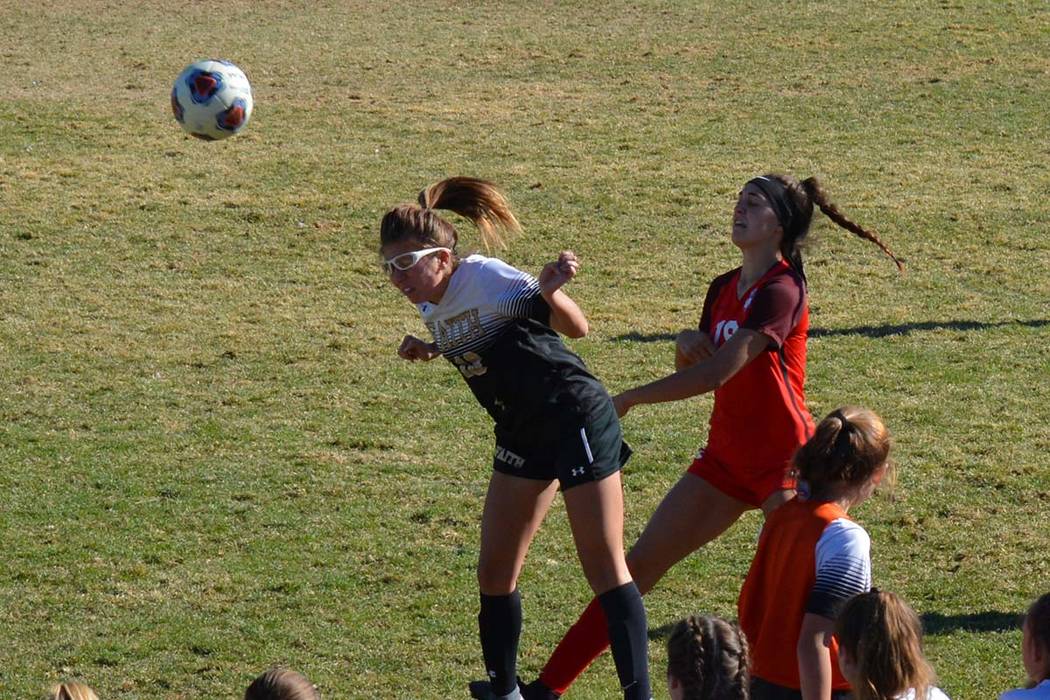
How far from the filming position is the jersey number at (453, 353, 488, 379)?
5.09 m

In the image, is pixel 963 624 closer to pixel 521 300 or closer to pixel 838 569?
pixel 838 569

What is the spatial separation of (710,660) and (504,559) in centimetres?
158

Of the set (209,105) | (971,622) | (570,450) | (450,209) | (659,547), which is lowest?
(971,622)

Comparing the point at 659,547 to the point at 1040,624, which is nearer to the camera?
the point at 1040,624

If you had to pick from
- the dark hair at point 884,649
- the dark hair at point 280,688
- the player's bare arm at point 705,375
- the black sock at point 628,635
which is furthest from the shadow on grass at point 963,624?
the dark hair at point 280,688

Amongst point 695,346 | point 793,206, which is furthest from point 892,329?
point 695,346

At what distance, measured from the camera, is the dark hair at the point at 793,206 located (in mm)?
5297

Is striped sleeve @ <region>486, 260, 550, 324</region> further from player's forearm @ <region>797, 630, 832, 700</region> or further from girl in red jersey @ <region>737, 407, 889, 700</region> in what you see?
player's forearm @ <region>797, 630, 832, 700</region>

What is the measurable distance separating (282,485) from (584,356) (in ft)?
10.7

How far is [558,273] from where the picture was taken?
189 inches

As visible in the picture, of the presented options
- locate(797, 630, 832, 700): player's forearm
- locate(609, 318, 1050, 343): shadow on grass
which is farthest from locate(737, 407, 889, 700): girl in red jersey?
locate(609, 318, 1050, 343): shadow on grass

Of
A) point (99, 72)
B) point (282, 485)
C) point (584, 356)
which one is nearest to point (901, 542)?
point (282, 485)

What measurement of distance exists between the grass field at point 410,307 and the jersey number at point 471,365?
1.42 m

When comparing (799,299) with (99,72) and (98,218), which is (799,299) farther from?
(99,72)
